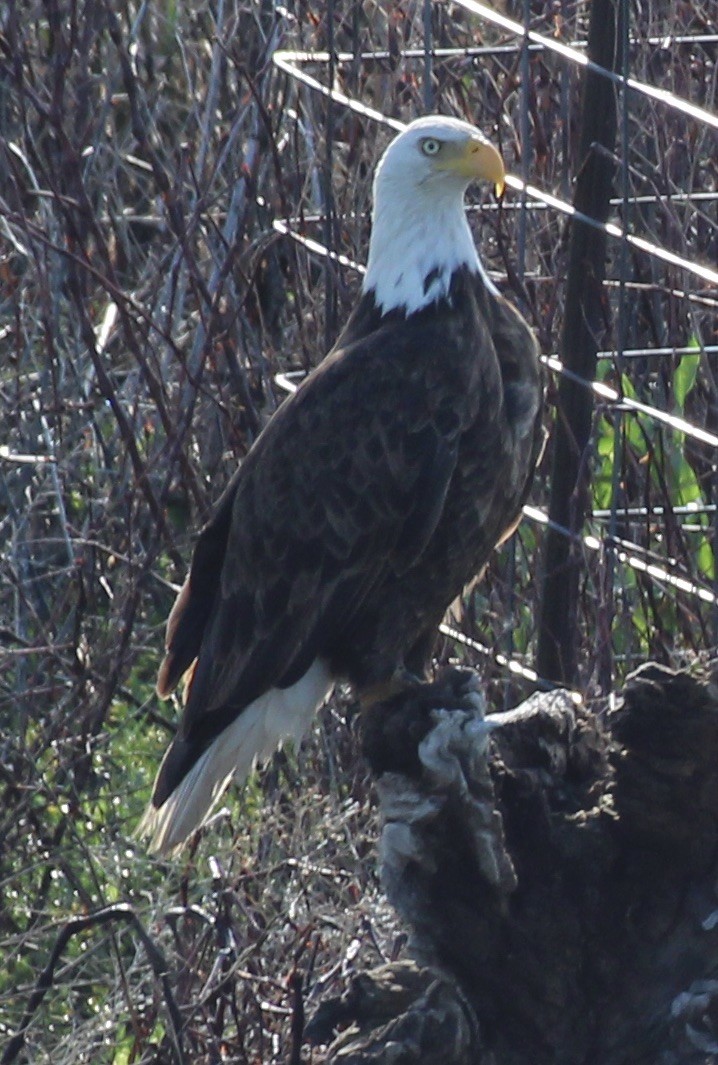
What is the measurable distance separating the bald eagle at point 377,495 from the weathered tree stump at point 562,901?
0.97 m

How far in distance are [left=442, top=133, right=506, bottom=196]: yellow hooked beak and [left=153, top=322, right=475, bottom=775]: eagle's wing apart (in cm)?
34

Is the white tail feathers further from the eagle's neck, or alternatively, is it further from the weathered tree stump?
the weathered tree stump

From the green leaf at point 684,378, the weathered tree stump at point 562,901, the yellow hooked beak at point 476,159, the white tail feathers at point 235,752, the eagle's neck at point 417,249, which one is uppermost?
the yellow hooked beak at point 476,159

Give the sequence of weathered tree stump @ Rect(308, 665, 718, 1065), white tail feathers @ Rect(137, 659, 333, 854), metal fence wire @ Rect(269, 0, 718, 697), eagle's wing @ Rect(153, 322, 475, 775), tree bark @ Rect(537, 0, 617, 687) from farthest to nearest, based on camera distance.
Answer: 1. metal fence wire @ Rect(269, 0, 718, 697)
2. tree bark @ Rect(537, 0, 617, 687)
3. white tail feathers @ Rect(137, 659, 333, 854)
4. eagle's wing @ Rect(153, 322, 475, 775)
5. weathered tree stump @ Rect(308, 665, 718, 1065)

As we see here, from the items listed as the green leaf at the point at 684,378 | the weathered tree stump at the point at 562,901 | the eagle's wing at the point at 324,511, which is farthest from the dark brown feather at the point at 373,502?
the weathered tree stump at the point at 562,901

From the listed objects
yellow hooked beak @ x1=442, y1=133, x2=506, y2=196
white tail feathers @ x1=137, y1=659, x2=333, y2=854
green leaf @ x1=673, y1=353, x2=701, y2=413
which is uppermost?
yellow hooked beak @ x1=442, y1=133, x2=506, y2=196

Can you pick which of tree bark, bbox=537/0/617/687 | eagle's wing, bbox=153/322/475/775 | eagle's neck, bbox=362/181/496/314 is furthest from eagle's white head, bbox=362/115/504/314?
tree bark, bbox=537/0/617/687

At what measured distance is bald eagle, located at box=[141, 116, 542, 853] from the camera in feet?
13.0

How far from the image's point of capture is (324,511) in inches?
159

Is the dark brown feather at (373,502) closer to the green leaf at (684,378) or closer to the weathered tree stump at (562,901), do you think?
the green leaf at (684,378)

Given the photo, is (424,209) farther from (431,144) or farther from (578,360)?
(578,360)

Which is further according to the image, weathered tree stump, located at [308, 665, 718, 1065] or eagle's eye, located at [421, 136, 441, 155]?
eagle's eye, located at [421, 136, 441, 155]

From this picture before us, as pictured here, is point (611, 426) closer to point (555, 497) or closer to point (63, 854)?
point (555, 497)

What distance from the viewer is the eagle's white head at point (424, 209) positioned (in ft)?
13.3
